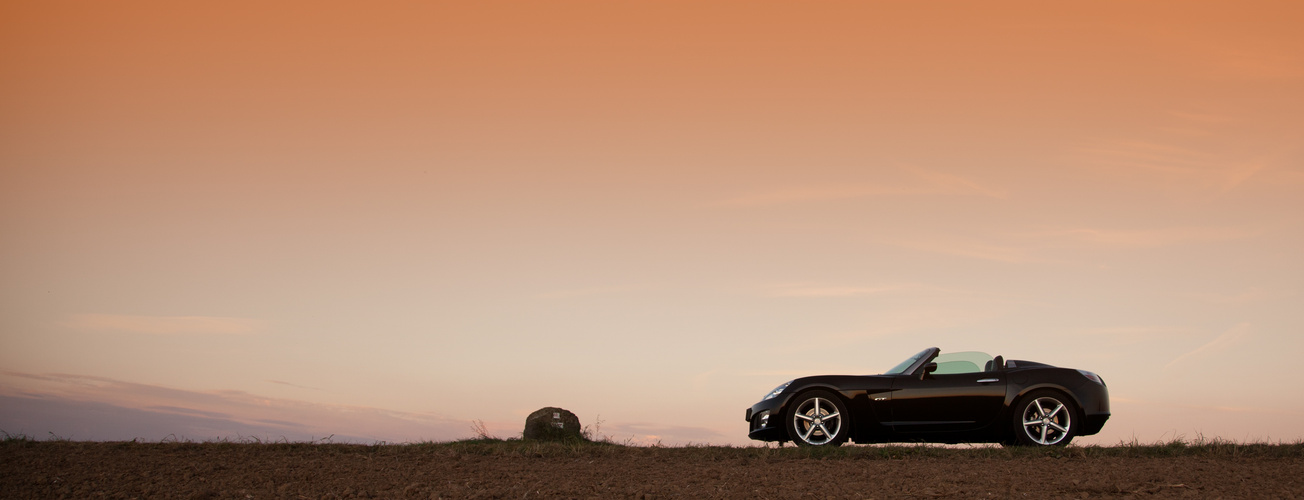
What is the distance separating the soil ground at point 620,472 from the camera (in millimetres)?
9867

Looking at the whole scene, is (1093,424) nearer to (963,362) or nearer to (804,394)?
(963,362)

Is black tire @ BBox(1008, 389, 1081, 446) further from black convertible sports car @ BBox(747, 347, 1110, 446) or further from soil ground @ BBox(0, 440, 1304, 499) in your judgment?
soil ground @ BBox(0, 440, 1304, 499)

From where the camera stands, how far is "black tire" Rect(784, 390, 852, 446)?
13188 millimetres

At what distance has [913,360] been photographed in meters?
13.9

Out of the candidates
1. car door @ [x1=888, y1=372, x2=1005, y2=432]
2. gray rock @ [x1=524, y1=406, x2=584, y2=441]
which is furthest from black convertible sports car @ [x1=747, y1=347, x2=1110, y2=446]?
gray rock @ [x1=524, y1=406, x2=584, y2=441]

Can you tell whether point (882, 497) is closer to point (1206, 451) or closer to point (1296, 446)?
point (1206, 451)

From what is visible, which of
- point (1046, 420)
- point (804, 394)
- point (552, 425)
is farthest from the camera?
point (552, 425)

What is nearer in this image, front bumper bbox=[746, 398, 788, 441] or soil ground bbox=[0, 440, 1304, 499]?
soil ground bbox=[0, 440, 1304, 499]

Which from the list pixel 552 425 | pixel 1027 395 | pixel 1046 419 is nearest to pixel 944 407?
pixel 1027 395

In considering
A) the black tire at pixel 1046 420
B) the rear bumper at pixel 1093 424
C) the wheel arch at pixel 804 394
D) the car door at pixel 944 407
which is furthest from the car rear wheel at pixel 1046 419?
the wheel arch at pixel 804 394

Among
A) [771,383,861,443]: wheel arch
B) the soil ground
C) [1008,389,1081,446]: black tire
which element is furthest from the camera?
[771,383,861,443]: wheel arch

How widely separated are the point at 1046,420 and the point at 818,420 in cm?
299

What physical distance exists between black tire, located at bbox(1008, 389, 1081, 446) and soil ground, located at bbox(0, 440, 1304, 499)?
0.62 metres

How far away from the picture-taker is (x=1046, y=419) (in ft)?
43.2
